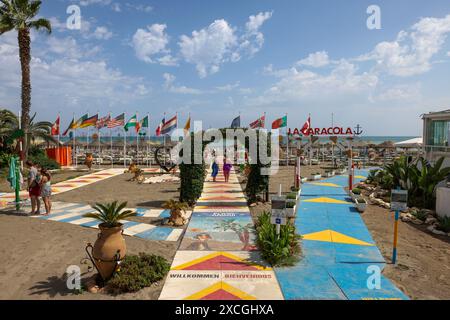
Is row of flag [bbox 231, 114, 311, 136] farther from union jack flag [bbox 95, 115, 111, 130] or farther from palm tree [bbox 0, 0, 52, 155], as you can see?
palm tree [bbox 0, 0, 52, 155]

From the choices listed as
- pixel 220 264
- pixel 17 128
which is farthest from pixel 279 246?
pixel 17 128

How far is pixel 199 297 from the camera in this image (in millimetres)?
6281

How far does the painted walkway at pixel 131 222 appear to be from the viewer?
33.7 feet

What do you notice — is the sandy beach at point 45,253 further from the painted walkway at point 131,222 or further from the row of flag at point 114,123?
the row of flag at point 114,123

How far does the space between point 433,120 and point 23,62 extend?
28834 millimetres

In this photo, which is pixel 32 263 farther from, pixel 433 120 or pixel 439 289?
pixel 433 120

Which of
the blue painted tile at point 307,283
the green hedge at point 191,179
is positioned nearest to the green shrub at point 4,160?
the green hedge at point 191,179

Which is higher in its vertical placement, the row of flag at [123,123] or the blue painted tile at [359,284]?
the row of flag at [123,123]

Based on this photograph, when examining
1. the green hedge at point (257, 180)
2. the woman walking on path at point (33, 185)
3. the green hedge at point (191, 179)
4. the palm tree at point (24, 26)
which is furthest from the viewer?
the palm tree at point (24, 26)

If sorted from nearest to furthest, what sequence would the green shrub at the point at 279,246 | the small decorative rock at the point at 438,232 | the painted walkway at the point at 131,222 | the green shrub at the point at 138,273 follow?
the green shrub at the point at 138,273 < the green shrub at the point at 279,246 < the painted walkway at the point at 131,222 < the small decorative rock at the point at 438,232

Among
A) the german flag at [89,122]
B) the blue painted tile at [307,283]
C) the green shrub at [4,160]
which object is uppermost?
the german flag at [89,122]

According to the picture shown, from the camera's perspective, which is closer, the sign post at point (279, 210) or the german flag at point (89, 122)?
the sign post at point (279, 210)

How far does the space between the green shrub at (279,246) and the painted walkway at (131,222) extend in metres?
2.85

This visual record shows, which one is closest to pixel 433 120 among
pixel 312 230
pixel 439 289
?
pixel 312 230
